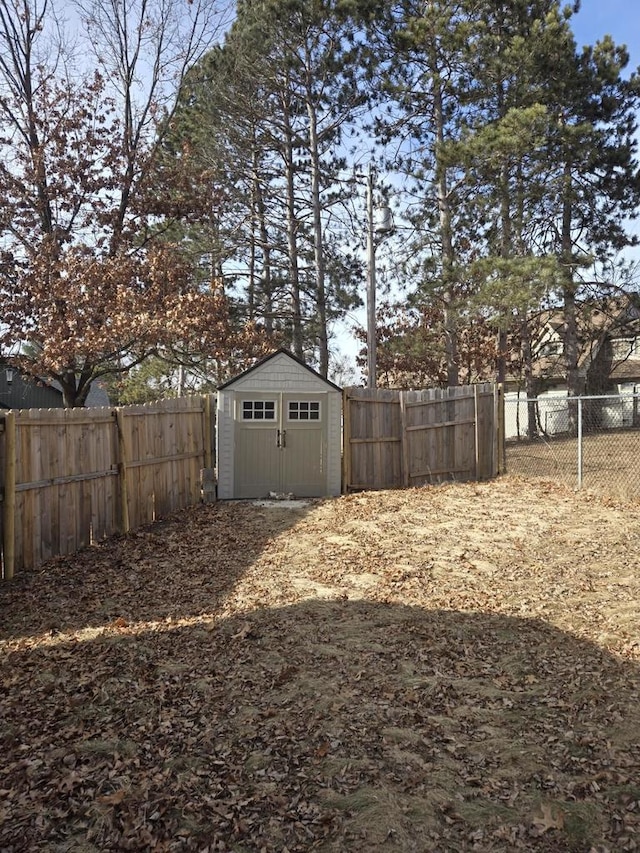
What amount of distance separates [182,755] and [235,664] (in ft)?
3.42

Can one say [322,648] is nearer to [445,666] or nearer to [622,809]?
[445,666]

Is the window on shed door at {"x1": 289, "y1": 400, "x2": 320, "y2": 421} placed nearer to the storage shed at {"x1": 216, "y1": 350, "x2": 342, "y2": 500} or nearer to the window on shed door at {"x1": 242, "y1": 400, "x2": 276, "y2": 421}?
the storage shed at {"x1": 216, "y1": 350, "x2": 342, "y2": 500}

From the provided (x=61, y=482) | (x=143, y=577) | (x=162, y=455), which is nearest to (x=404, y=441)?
(x=162, y=455)

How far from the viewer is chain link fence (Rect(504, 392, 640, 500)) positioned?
10.4m

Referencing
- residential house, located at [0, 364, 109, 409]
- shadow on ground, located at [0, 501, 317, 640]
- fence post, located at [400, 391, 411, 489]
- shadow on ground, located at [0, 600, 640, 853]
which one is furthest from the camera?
residential house, located at [0, 364, 109, 409]

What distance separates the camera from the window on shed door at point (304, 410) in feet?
35.0

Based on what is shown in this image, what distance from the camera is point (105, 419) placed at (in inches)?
305

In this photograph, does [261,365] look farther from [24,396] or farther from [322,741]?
[24,396]

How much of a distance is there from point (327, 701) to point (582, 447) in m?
12.8

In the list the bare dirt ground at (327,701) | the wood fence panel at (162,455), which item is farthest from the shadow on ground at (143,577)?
the wood fence panel at (162,455)

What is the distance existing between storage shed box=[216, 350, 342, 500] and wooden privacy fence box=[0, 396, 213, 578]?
1.34 feet

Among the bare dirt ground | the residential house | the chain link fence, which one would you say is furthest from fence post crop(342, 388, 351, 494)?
the residential house

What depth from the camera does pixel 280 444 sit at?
10586 mm

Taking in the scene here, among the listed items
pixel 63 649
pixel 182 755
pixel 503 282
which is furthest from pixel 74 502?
pixel 503 282
